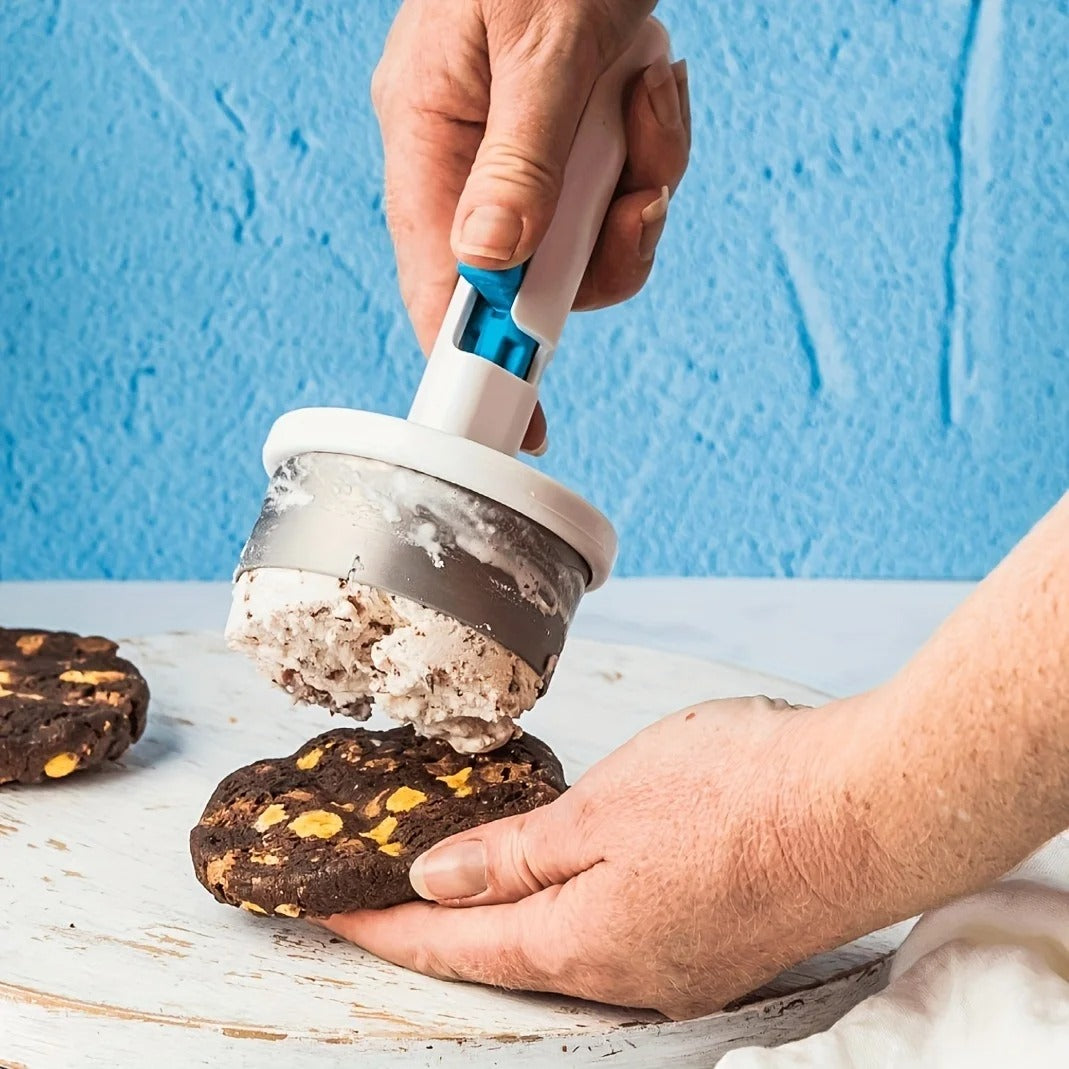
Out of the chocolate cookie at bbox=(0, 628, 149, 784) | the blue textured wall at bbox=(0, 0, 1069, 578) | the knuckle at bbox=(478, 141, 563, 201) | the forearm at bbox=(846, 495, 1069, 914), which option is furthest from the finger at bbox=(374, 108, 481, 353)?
the blue textured wall at bbox=(0, 0, 1069, 578)

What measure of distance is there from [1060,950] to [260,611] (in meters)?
0.46

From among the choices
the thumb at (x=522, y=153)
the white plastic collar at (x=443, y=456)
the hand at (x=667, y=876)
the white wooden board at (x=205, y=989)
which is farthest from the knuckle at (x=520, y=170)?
the white wooden board at (x=205, y=989)

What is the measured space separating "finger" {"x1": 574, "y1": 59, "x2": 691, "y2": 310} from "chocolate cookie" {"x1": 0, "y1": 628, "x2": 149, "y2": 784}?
0.50m

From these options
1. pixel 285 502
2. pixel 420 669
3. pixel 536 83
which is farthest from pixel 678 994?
pixel 536 83

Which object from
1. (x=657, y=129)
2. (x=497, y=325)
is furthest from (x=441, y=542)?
(x=657, y=129)

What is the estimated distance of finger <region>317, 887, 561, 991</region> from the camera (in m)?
0.78

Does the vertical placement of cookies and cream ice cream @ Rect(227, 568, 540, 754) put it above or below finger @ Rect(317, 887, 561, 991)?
above

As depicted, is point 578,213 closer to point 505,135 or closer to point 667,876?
point 505,135

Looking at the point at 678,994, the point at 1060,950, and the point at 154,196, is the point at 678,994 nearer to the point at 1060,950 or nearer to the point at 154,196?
the point at 1060,950

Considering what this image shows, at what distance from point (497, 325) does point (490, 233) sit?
6 centimetres

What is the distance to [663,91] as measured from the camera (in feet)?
3.48

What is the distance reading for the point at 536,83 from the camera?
91cm

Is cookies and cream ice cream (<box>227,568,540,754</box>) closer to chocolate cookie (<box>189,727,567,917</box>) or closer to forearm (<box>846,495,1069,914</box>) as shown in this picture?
chocolate cookie (<box>189,727,567,917</box>)

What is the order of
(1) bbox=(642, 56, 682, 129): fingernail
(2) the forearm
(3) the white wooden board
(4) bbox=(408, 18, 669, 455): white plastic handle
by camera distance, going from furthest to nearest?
(1) bbox=(642, 56, 682, 129): fingernail → (4) bbox=(408, 18, 669, 455): white plastic handle → (3) the white wooden board → (2) the forearm
